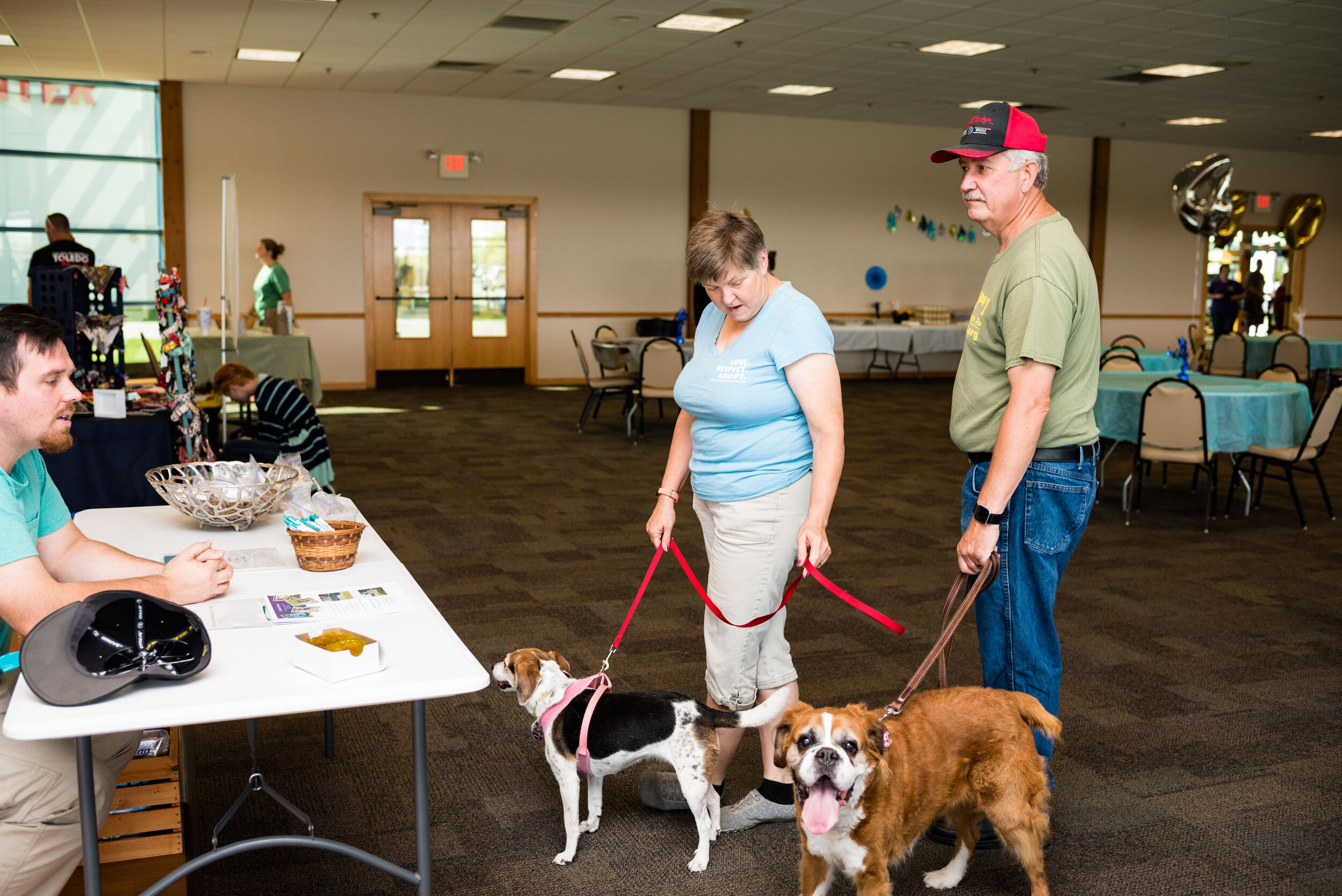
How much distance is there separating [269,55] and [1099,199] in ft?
36.9

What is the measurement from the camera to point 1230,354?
1113 cm

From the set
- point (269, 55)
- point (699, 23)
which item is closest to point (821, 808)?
point (699, 23)

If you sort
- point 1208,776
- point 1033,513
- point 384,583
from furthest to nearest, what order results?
point 1208,776 → point 1033,513 → point 384,583

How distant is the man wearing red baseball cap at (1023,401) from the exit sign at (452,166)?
1082 cm

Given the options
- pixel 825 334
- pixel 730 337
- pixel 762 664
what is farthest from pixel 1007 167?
pixel 762 664

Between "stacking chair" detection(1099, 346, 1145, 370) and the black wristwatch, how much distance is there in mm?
5867

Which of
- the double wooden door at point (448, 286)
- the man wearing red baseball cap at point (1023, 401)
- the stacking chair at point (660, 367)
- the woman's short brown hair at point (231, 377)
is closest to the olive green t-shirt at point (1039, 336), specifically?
the man wearing red baseball cap at point (1023, 401)

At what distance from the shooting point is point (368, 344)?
12.6 meters

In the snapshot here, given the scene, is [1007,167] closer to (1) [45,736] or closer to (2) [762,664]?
(2) [762,664]

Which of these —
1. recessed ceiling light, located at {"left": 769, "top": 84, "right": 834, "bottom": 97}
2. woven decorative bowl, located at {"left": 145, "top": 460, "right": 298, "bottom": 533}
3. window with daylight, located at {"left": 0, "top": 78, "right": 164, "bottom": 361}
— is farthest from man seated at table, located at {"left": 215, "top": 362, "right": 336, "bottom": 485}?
recessed ceiling light, located at {"left": 769, "top": 84, "right": 834, "bottom": 97}

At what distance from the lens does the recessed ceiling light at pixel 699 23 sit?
849 centimetres

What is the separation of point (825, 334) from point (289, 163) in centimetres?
1086

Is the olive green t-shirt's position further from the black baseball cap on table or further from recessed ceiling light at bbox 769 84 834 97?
recessed ceiling light at bbox 769 84 834 97

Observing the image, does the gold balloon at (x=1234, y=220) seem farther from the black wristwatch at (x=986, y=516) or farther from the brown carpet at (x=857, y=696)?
the black wristwatch at (x=986, y=516)
